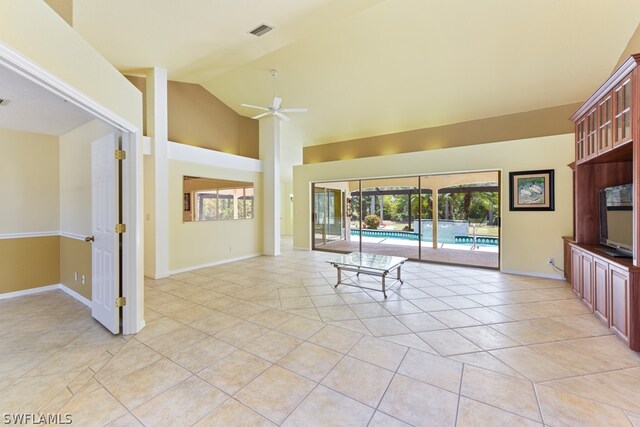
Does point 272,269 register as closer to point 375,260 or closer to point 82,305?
point 375,260

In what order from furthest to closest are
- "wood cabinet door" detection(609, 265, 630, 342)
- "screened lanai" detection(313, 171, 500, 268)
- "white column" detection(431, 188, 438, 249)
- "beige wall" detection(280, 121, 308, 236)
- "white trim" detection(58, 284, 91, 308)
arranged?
"beige wall" detection(280, 121, 308, 236)
"white column" detection(431, 188, 438, 249)
"screened lanai" detection(313, 171, 500, 268)
"white trim" detection(58, 284, 91, 308)
"wood cabinet door" detection(609, 265, 630, 342)

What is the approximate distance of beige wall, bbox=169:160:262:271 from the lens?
18.0 ft

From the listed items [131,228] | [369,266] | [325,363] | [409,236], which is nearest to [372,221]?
[409,236]

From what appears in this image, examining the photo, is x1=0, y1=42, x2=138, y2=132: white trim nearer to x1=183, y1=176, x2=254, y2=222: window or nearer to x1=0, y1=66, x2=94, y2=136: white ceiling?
x1=0, y1=66, x2=94, y2=136: white ceiling

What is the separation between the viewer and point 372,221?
9.16 metres

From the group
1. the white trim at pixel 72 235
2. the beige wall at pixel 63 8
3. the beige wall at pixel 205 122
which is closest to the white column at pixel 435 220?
the beige wall at pixel 205 122

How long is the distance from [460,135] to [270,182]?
4.91 meters

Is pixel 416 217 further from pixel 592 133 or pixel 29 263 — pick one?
pixel 29 263


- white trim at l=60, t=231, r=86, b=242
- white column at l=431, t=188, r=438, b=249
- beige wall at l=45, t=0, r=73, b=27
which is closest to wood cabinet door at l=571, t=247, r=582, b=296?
white column at l=431, t=188, r=438, b=249

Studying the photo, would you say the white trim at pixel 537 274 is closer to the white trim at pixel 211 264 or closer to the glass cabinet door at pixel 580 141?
the glass cabinet door at pixel 580 141

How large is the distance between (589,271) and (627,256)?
647mm

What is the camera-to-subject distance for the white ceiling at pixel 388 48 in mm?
3568

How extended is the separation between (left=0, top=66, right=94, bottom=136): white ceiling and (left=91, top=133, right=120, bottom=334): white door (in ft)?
1.69

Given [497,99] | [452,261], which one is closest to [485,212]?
[452,261]
